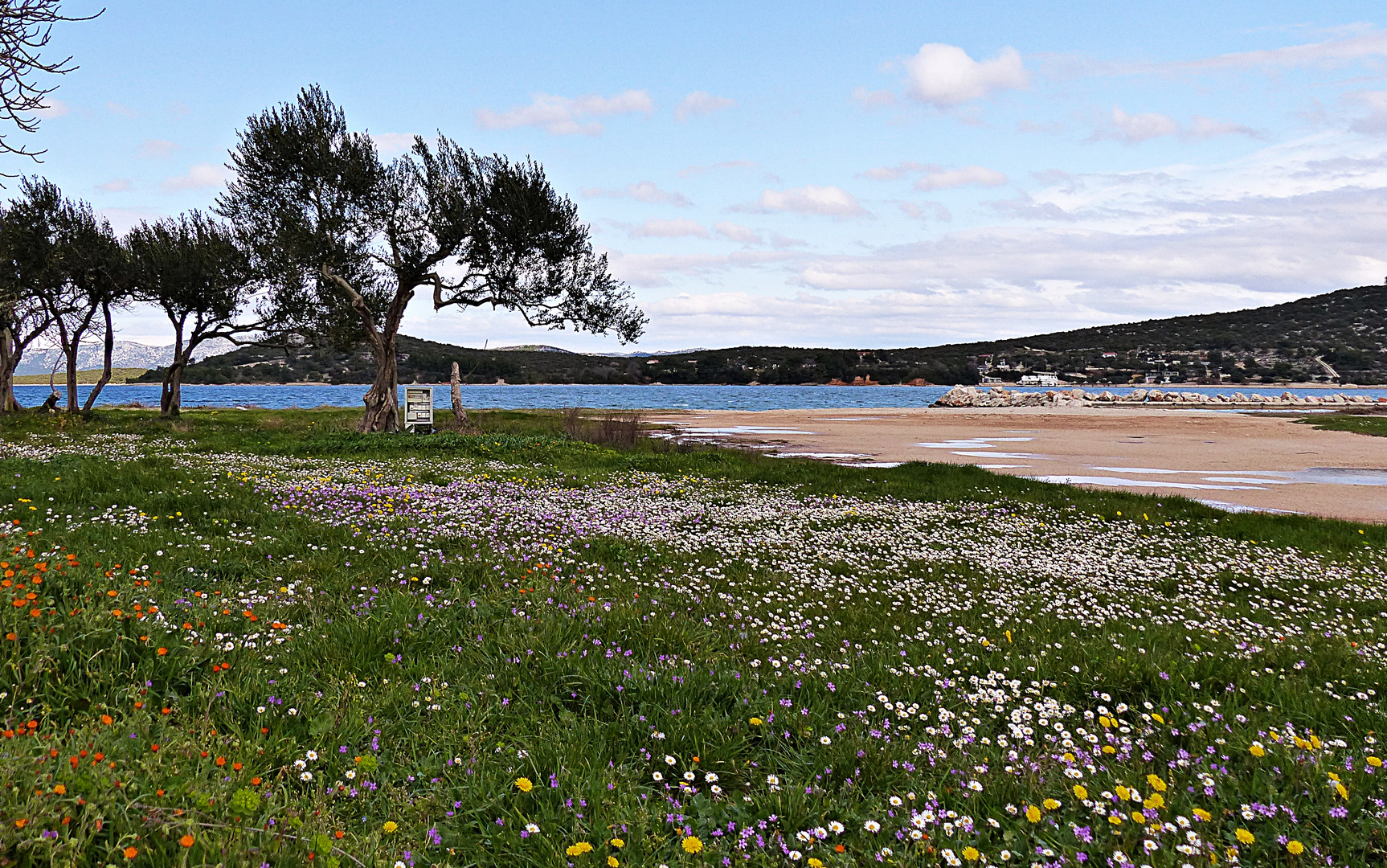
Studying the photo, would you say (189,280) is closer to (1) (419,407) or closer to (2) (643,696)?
(1) (419,407)

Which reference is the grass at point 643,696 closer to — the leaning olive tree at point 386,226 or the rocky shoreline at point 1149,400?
the leaning olive tree at point 386,226

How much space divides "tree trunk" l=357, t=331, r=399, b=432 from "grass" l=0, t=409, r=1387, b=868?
61.3 feet

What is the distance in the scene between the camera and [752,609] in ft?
25.1

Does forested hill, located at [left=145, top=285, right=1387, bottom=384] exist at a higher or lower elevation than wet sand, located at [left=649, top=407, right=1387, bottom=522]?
higher

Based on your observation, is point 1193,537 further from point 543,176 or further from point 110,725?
point 543,176

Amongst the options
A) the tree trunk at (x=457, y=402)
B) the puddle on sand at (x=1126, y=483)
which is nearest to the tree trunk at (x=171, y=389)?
the tree trunk at (x=457, y=402)

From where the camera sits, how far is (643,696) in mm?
5020

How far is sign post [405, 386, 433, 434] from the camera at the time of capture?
29.3 metres

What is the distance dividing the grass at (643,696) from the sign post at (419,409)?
18222mm

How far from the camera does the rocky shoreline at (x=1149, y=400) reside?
7869cm

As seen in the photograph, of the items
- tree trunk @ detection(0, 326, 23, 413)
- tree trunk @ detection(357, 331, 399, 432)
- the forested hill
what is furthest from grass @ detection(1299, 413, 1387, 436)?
the forested hill

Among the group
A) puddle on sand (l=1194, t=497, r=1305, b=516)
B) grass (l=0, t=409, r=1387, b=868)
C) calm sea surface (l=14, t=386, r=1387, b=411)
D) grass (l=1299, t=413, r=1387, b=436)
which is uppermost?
calm sea surface (l=14, t=386, r=1387, b=411)

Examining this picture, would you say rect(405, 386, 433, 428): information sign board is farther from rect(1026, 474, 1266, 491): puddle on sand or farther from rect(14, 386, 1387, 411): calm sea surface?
rect(14, 386, 1387, 411): calm sea surface

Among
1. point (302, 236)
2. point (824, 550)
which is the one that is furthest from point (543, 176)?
point (824, 550)
